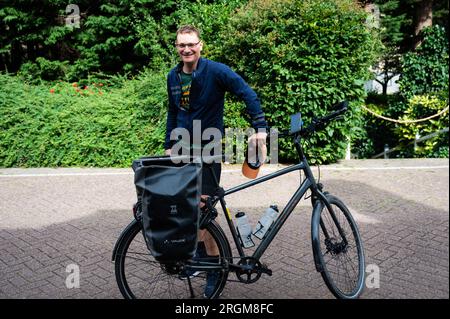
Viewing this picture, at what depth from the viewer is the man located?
3.27 m

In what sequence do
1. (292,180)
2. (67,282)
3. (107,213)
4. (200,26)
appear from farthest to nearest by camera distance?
(200,26), (292,180), (107,213), (67,282)

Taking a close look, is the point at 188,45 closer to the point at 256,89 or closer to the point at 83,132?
the point at 256,89

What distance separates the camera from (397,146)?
1079cm

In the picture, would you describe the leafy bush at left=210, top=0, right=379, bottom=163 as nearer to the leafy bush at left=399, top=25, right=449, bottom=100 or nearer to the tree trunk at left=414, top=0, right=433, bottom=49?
the leafy bush at left=399, top=25, right=449, bottom=100

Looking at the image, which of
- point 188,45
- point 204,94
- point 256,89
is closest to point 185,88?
point 204,94

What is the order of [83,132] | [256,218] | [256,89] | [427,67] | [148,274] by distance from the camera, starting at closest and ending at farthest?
[148,274], [256,218], [256,89], [83,132], [427,67]

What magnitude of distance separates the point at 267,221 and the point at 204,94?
100 centimetres

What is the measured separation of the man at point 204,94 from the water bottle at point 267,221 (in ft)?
1.05

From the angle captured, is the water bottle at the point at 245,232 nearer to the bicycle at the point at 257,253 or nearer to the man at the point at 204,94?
the bicycle at the point at 257,253

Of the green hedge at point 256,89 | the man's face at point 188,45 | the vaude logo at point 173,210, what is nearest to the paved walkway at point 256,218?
the green hedge at point 256,89

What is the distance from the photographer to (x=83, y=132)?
322 inches
